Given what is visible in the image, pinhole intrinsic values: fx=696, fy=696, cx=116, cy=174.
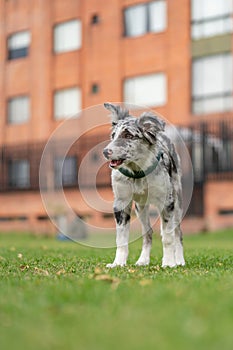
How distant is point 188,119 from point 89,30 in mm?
8293

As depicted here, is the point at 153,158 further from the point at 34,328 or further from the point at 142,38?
the point at 142,38

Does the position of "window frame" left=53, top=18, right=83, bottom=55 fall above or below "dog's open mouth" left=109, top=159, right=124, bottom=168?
above

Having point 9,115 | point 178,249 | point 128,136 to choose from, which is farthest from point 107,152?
point 9,115

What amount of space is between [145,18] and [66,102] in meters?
6.61

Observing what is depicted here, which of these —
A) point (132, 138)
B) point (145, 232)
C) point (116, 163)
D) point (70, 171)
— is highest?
point (132, 138)

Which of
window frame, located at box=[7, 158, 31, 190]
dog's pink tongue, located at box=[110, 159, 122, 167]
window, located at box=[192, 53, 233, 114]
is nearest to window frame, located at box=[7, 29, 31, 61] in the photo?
window frame, located at box=[7, 158, 31, 190]

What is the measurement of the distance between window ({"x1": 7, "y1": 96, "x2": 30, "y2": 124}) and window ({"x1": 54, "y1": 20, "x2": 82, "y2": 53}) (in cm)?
361

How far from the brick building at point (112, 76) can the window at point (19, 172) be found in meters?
0.06

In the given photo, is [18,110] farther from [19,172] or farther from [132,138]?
[132,138]

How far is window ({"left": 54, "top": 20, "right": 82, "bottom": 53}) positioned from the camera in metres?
38.0

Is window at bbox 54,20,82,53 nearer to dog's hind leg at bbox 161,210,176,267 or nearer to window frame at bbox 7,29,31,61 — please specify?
window frame at bbox 7,29,31,61

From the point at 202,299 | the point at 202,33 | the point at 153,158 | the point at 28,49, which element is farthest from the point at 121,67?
the point at 202,299

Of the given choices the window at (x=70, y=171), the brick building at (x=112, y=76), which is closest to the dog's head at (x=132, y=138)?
the brick building at (x=112, y=76)

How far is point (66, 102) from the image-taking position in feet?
125
